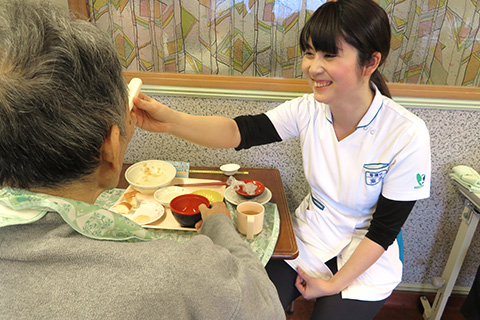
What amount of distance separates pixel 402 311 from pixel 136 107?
178 cm

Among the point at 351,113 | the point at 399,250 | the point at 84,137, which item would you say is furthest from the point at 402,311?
the point at 84,137

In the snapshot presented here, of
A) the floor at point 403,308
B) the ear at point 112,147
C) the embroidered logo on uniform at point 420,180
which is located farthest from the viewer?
the floor at point 403,308

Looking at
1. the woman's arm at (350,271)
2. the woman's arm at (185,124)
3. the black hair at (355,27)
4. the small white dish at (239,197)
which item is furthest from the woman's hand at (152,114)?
the woman's arm at (350,271)

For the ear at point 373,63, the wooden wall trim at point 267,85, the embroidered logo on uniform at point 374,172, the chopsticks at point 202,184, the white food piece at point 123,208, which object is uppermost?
the ear at point 373,63

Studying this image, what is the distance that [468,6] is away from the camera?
1498 mm

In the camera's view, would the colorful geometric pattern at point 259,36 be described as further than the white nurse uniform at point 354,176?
Yes

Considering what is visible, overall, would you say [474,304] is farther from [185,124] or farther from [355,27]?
[185,124]

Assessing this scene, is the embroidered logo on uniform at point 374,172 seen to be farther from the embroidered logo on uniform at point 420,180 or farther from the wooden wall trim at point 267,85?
the wooden wall trim at point 267,85

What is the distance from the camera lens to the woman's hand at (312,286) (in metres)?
1.17

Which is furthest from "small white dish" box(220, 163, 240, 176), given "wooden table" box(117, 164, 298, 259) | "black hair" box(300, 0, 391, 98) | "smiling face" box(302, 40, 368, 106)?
"black hair" box(300, 0, 391, 98)

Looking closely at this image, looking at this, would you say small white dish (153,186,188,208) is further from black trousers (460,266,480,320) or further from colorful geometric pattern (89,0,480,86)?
black trousers (460,266,480,320)

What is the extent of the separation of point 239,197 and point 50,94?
847 mm

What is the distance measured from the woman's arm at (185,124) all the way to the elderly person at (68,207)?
0.57m

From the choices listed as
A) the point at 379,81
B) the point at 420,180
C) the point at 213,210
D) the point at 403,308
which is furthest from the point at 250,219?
the point at 403,308
